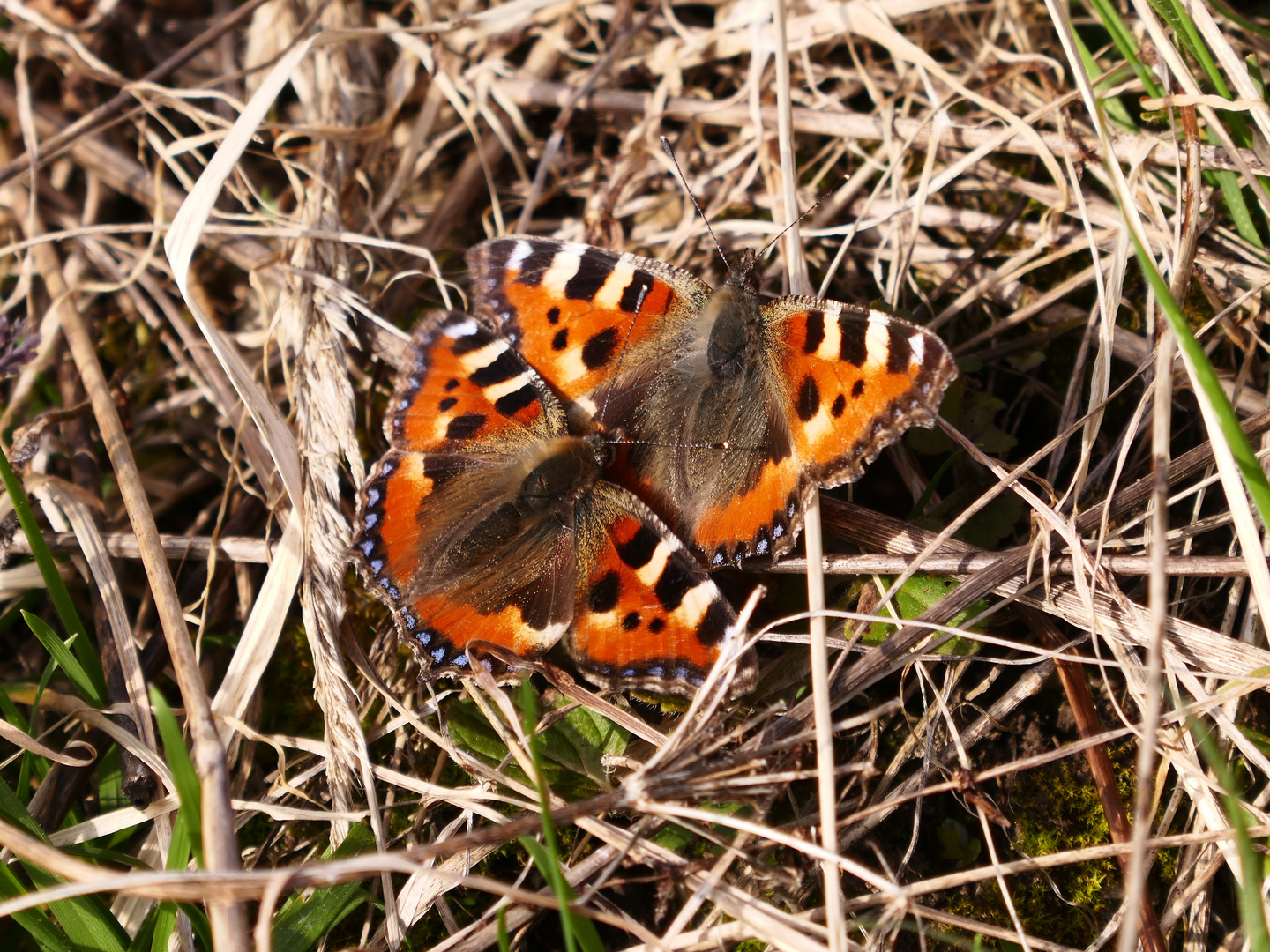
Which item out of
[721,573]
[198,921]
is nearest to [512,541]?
[721,573]

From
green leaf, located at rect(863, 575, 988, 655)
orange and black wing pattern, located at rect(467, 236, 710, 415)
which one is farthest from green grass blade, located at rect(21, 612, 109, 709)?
green leaf, located at rect(863, 575, 988, 655)

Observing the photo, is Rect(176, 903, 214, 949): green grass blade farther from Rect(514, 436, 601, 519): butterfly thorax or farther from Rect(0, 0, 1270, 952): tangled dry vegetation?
Rect(514, 436, 601, 519): butterfly thorax

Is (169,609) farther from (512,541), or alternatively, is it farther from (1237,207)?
(1237,207)

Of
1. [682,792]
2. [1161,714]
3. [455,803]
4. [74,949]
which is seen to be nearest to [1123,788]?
[1161,714]

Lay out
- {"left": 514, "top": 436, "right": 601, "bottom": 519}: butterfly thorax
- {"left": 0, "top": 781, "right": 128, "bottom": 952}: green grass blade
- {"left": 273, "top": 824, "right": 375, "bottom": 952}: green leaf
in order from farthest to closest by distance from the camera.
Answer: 1. {"left": 514, "top": 436, "right": 601, "bottom": 519}: butterfly thorax
2. {"left": 273, "top": 824, "right": 375, "bottom": 952}: green leaf
3. {"left": 0, "top": 781, "right": 128, "bottom": 952}: green grass blade

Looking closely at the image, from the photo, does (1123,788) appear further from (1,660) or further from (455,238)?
(1,660)

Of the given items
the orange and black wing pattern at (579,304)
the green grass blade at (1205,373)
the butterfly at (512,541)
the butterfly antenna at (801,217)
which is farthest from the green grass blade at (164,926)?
the green grass blade at (1205,373)

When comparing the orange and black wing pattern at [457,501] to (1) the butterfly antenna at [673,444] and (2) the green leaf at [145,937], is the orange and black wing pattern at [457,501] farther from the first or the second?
(2) the green leaf at [145,937]
